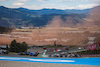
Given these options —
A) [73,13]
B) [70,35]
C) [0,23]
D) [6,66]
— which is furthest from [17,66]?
[73,13]

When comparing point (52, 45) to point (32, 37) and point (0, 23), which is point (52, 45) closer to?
point (32, 37)

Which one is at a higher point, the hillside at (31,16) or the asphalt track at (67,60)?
the hillside at (31,16)

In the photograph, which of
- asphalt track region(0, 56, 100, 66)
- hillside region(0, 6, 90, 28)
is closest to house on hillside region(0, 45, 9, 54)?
asphalt track region(0, 56, 100, 66)

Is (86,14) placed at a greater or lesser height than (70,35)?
greater

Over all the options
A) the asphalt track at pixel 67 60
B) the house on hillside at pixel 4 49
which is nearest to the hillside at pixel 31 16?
the house on hillside at pixel 4 49

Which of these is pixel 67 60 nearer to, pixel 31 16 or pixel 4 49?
pixel 31 16

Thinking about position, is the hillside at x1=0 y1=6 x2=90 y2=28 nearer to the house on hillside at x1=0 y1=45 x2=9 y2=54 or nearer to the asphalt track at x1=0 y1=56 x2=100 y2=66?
the house on hillside at x1=0 y1=45 x2=9 y2=54

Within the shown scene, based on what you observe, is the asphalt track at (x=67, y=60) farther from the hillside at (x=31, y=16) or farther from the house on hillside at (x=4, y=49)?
the hillside at (x=31, y=16)

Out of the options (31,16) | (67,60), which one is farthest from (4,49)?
(67,60)
